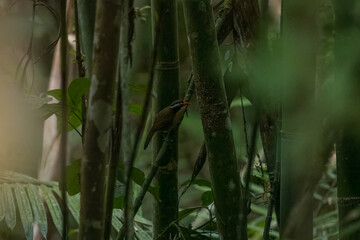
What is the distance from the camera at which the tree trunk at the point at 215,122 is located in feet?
3.62

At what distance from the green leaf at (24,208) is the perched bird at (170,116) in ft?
1.12

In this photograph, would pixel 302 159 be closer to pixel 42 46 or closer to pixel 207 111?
pixel 207 111

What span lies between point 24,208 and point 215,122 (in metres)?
0.52

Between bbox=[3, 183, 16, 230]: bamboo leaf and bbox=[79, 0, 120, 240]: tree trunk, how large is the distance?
464mm

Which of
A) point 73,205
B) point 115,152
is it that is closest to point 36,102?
point 73,205

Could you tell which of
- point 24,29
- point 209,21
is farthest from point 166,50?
point 24,29

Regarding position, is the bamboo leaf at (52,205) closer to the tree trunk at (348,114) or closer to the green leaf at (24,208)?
the green leaf at (24,208)

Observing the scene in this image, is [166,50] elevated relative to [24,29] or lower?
lower

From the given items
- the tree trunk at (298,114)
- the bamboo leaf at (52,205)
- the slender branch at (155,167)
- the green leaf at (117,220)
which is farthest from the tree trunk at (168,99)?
the tree trunk at (298,114)

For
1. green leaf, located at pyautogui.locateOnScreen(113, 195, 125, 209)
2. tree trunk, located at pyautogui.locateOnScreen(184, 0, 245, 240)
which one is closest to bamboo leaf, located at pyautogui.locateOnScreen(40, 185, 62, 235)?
green leaf, located at pyautogui.locateOnScreen(113, 195, 125, 209)

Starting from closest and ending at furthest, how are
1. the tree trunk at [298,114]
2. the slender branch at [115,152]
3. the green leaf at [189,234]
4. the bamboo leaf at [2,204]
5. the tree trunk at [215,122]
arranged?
the tree trunk at [298,114], the slender branch at [115,152], the tree trunk at [215,122], the green leaf at [189,234], the bamboo leaf at [2,204]

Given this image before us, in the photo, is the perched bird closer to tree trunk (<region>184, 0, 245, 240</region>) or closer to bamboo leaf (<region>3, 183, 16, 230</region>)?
tree trunk (<region>184, 0, 245, 240</region>)

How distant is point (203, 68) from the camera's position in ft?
3.65

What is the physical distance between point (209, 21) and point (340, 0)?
283 millimetres
